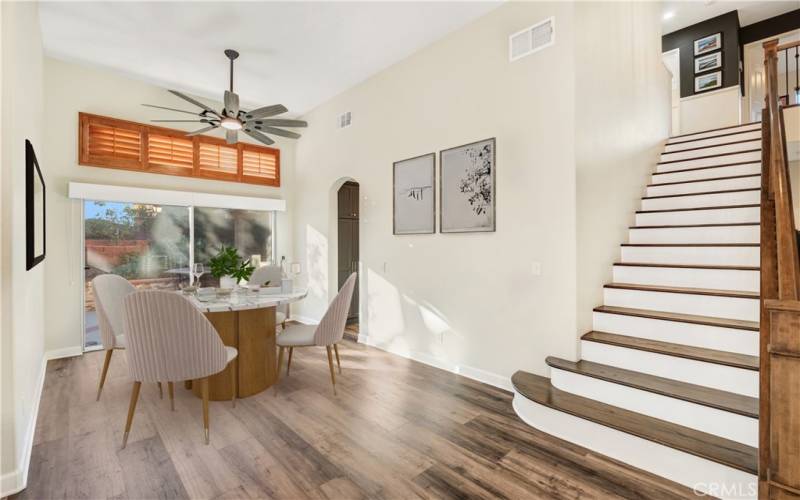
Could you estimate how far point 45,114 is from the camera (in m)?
4.18

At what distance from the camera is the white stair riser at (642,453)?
1857 mm

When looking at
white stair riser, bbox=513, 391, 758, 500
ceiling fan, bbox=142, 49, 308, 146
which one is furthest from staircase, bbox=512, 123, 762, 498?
ceiling fan, bbox=142, 49, 308, 146

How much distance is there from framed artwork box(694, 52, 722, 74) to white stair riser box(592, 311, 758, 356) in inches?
230

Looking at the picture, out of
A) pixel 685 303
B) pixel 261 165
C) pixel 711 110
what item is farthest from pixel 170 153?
pixel 711 110

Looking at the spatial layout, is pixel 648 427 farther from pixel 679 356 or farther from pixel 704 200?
pixel 704 200

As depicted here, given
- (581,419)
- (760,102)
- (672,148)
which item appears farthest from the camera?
(760,102)

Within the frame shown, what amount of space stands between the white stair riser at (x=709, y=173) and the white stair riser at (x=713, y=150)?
18.8 inches

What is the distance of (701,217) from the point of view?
11.8ft

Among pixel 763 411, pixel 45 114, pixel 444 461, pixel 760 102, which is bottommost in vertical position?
pixel 444 461

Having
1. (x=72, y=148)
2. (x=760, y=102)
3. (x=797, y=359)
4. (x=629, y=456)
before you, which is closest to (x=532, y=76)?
(x=797, y=359)

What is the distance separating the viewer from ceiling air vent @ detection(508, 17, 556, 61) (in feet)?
9.77

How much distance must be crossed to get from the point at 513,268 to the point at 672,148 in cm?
368

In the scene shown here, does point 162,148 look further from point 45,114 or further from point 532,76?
point 532,76

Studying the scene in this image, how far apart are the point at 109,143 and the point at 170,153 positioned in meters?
0.69
